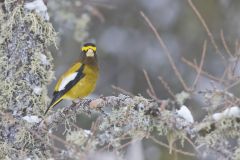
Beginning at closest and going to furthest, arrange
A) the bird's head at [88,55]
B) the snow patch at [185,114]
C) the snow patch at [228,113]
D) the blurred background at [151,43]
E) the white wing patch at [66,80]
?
the snow patch at [228,113], the snow patch at [185,114], the white wing patch at [66,80], the bird's head at [88,55], the blurred background at [151,43]

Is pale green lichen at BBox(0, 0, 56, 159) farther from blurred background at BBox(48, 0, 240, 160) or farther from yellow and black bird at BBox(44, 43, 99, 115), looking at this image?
blurred background at BBox(48, 0, 240, 160)

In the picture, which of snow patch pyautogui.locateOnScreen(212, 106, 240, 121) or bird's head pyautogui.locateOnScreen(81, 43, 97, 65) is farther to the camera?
bird's head pyautogui.locateOnScreen(81, 43, 97, 65)

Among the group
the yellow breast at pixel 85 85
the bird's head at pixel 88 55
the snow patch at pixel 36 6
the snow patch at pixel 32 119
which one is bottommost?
the snow patch at pixel 32 119

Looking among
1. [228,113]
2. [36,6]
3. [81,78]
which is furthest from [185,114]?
[81,78]

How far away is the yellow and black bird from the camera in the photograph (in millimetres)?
6227

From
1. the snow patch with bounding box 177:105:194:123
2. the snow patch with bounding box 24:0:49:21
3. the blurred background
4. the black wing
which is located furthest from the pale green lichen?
the blurred background

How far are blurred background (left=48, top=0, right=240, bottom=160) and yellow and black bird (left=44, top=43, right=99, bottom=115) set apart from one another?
380 cm

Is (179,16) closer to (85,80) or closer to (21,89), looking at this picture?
(85,80)

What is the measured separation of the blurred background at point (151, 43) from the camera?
11.0 meters

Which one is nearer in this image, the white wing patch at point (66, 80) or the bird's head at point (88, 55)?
the white wing patch at point (66, 80)

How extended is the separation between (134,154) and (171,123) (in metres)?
0.80

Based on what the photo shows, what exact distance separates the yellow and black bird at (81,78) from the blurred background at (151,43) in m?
3.80

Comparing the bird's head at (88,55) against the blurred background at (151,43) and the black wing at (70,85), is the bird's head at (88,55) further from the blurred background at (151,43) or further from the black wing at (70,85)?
the blurred background at (151,43)

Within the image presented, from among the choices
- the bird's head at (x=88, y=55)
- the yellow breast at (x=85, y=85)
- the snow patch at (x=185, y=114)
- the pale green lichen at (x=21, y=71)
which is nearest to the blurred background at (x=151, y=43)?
the bird's head at (x=88, y=55)
